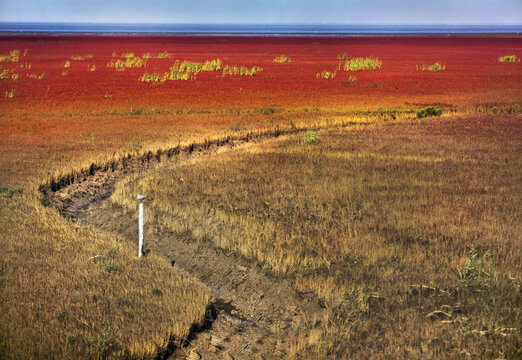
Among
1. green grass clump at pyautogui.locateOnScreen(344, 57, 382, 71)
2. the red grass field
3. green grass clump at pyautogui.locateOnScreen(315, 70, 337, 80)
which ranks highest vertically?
green grass clump at pyautogui.locateOnScreen(344, 57, 382, 71)

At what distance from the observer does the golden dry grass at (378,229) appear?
20.5 ft

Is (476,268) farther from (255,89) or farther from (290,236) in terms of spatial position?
(255,89)

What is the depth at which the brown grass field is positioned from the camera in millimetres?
6285

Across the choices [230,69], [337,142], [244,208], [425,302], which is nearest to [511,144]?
[337,142]

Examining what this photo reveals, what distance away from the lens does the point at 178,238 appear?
1029 centimetres

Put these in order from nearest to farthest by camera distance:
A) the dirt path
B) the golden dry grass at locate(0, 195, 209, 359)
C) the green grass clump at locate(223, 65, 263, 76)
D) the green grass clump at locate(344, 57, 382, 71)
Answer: the golden dry grass at locate(0, 195, 209, 359)
the dirt path
the green grass clump at locate(223, 65, 263, 76)
the green grass clump at locate(344, 57, 382, 71)

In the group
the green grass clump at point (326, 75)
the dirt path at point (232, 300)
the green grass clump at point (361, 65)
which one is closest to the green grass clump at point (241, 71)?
the green grass clump at point (326, 75)

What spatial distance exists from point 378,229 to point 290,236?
1793mm

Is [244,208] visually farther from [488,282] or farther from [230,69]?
[230,69]

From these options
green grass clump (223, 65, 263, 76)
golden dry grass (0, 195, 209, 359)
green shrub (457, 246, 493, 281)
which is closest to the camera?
golden dry grass (0, 195, 209, 359)

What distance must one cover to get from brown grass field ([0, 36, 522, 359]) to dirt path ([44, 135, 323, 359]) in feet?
0.22

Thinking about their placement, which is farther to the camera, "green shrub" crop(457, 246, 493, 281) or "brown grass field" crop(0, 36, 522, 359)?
"green shrub" crop(457, 246, 493, 281)

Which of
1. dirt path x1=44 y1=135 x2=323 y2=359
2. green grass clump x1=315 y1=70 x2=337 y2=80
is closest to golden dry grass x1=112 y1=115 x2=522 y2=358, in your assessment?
dirt path x1=44 y1=135 x2=323 y2=359

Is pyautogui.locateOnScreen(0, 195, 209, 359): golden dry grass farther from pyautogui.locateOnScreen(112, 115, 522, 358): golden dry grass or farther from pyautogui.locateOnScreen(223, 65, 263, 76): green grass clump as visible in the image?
pyautogui.locateOnScreen(223, 65, 263, 76): green grass clump
